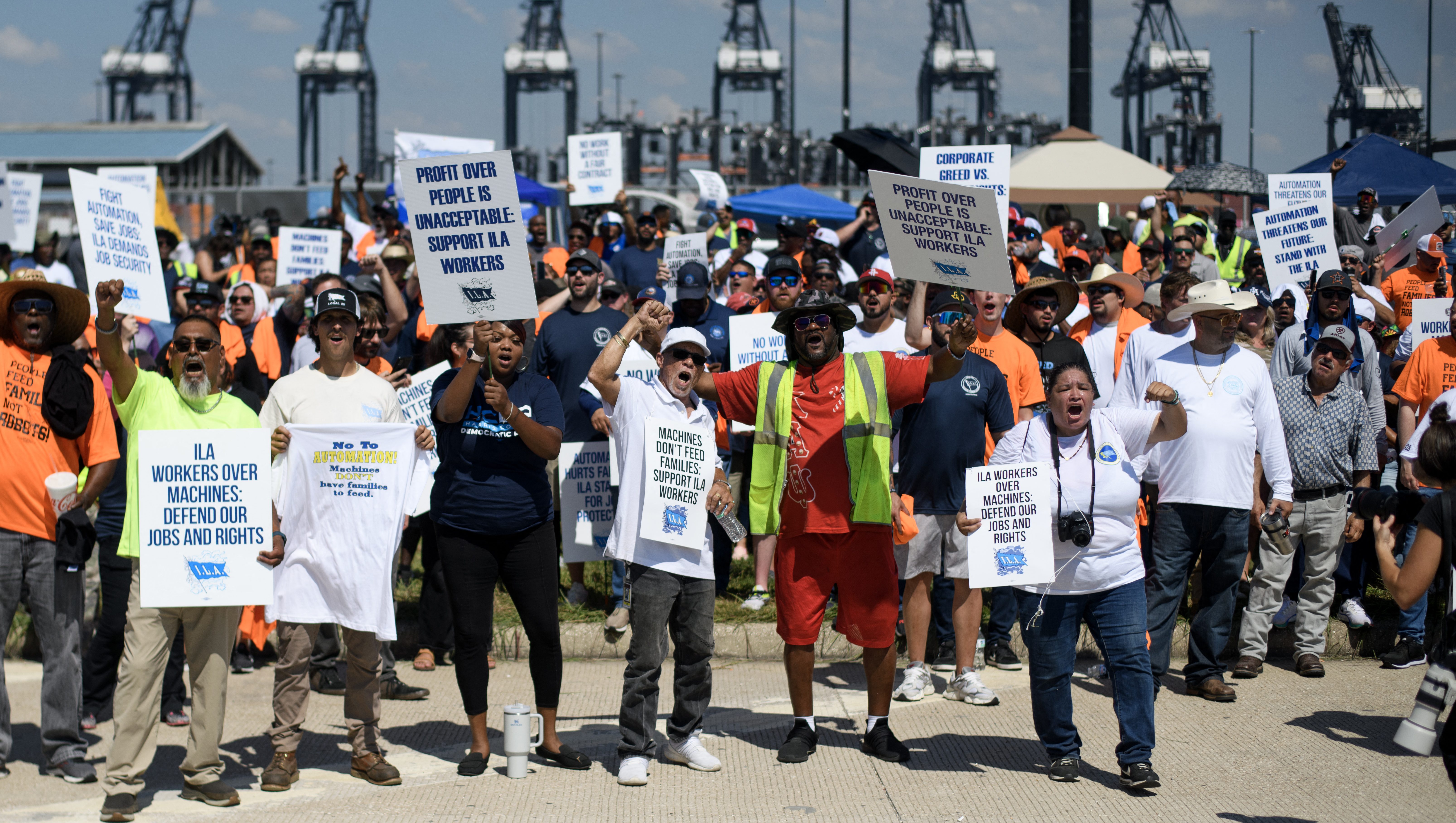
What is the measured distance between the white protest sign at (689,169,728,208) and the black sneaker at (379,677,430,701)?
31.5ft

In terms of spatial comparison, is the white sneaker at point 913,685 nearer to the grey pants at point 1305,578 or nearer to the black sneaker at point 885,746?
the black sneaker at point 885,746

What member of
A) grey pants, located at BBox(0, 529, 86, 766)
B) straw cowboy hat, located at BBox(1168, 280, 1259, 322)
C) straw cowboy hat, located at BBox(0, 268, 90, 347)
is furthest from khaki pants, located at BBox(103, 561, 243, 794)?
straw cowboy hat, located at BBox(1168, 280, 1259, 322)

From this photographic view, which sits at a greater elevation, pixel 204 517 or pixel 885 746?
pixel 204 517

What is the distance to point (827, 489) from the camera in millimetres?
6184

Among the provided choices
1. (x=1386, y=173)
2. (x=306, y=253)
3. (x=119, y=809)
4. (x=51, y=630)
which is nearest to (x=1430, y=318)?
(x=1386, y=173)

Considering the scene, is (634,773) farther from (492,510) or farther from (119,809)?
(119,809)

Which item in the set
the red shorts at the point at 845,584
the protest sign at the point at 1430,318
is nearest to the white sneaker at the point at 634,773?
the red shorts at the point at 845,584

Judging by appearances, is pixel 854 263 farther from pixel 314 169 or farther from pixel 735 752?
pixel 314 169

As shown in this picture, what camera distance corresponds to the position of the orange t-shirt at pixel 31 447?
5.95 m

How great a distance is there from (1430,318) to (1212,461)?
320 centimetres

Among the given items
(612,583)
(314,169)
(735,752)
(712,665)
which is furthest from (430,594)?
(314,169)

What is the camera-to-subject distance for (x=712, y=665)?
823 cm

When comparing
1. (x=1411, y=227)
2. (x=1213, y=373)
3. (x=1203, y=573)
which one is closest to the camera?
(x=1213, y=373)

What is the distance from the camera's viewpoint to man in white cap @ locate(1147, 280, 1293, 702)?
7.02m
